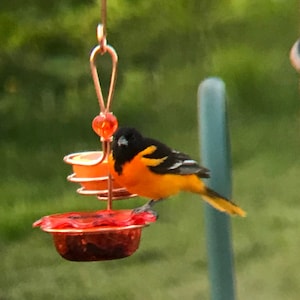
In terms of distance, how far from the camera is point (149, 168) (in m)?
1.02

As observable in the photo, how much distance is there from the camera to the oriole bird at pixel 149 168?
990 millimetres

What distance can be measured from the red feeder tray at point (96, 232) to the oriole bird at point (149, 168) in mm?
55

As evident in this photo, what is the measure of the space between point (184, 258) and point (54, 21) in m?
0.65

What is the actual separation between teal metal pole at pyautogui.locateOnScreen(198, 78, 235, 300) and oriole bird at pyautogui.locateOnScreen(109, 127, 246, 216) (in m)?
0.03

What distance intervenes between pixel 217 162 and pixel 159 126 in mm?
699

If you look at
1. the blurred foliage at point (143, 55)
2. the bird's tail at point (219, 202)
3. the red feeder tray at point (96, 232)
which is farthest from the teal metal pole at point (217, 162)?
the blurred foliage at point (143, 55)

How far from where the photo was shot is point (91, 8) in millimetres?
1686

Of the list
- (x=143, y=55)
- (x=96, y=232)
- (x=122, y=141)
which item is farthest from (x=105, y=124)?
Answer: (x=143, y=55)

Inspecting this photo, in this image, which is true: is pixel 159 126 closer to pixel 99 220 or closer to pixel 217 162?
pixel 217 162

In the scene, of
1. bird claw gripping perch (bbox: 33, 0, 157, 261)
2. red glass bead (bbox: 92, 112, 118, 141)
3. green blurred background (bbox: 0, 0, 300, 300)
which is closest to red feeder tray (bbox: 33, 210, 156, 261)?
bird claw gripping perch (bbox: 33, 0, 157, 261)

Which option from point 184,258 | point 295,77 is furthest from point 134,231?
point 295,77

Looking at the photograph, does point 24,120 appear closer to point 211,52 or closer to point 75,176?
point 211,52

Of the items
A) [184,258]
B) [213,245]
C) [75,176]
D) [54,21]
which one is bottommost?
[184,258]

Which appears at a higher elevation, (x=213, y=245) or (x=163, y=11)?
(x=163, y=11)
